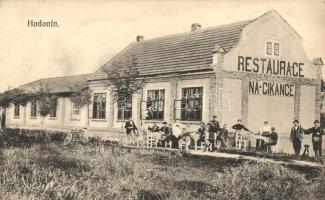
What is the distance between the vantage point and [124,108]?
1598 centimetres

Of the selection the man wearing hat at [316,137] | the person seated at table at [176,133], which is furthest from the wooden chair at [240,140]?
the man wearing hat at [316,137]

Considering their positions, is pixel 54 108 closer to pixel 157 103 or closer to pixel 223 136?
pixel 157 103

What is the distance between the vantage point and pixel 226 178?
7.56 metres

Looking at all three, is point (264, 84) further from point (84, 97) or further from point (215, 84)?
point (84, 97)

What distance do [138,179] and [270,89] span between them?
6.51 metres

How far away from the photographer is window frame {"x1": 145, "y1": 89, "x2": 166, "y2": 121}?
14.9 metres

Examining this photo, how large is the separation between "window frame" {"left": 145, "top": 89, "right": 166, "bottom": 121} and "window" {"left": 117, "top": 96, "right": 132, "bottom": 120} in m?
0.61

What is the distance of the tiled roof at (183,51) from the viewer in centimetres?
1377

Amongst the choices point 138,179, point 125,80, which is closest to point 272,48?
point 125,80

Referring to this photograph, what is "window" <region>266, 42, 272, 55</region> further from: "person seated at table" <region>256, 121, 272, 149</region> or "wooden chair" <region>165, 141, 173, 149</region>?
"wooden chair" <region>165, 141, 173, 149</region>

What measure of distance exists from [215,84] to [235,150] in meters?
2.21

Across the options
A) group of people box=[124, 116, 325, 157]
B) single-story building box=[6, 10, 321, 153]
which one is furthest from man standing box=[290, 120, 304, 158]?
single-story building box=[6, 10, 321, 153]

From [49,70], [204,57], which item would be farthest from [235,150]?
[49,70]

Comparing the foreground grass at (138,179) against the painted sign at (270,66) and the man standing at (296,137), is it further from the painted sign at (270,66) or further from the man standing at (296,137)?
the painted sign at (270,66)
